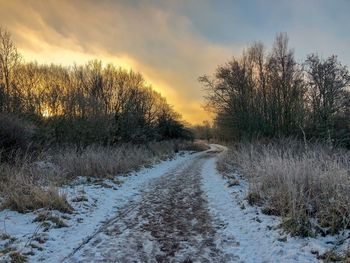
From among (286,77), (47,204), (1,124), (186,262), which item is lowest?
(186,262)

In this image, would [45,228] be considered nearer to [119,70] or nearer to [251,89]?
[251,89]

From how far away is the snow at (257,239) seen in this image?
5.87 m

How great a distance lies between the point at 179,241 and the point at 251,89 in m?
29.1

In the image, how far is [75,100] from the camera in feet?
82.3

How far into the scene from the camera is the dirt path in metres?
5.89

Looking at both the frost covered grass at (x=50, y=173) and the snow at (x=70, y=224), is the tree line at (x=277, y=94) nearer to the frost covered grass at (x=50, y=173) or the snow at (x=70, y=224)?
the frost covered grass at (x=50, y=173)

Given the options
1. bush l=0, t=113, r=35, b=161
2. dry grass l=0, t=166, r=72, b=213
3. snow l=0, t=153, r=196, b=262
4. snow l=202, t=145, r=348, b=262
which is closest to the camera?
snow l=202, t=145, r=348, b=262

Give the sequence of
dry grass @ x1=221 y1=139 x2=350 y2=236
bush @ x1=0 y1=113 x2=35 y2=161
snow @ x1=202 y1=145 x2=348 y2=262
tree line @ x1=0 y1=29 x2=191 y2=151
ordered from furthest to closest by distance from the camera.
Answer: tree line @ x1=0 y1=29 x2=191 y2=151, bush @ x1=0 y1=113 x2=35 y2=161, dry grass @ x1=221 y1=139 x2=350 y2=236, snow @ x1=202 y1=145 x2=348 y2=262

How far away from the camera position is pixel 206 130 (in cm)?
9862

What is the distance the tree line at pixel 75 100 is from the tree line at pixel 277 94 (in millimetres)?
9280

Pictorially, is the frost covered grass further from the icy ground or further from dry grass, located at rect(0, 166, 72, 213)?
the icy ground

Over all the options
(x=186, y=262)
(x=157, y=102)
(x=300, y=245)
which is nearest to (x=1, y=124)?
(x=186, y=262)

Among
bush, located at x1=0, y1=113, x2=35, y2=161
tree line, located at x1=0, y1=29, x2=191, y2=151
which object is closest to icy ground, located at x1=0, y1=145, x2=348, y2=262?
bush, located at x1=0, y1=113, x2=35, y2=161

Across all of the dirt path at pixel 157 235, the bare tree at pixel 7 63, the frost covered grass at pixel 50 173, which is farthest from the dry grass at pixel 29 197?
the bare tree at pixel 7 63
